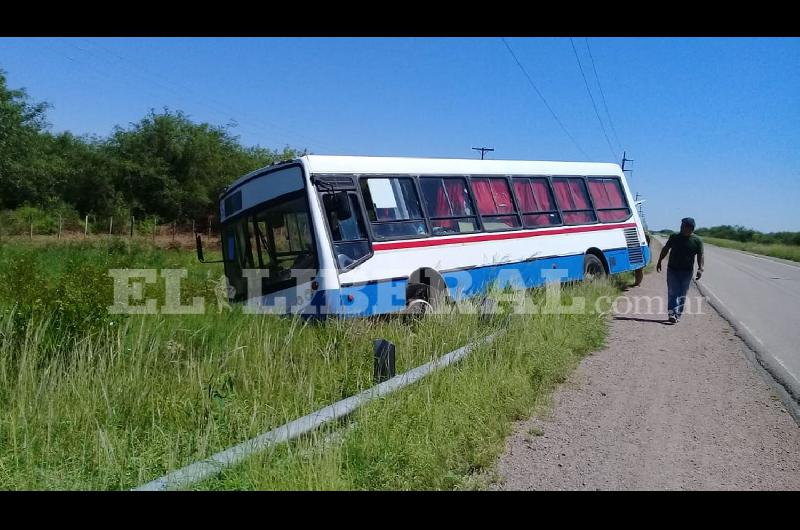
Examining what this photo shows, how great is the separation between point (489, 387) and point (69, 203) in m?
45.7

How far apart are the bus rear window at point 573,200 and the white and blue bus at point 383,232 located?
29cm

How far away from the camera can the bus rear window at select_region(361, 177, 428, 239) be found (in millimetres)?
9047

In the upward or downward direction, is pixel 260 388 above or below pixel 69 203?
below

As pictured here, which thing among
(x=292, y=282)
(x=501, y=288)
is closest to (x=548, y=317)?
(x=501, y=288)

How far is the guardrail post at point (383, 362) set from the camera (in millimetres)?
5391

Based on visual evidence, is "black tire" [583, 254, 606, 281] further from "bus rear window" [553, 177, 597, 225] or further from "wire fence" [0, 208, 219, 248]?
"wire fence" [0, 208, 219, 248]

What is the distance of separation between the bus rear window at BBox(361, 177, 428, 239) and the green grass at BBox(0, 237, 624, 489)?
2.08 m

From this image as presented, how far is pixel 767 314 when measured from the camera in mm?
12398

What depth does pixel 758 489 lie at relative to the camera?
3850 millimetres

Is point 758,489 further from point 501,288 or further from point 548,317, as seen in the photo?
point 501,288

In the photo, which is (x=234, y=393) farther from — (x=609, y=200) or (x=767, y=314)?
(x=609, y=200)

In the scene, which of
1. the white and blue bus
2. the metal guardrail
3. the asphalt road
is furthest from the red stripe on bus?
the metal guardrail

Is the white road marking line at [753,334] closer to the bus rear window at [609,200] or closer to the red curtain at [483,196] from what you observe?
the bus rear window at [609,200]
